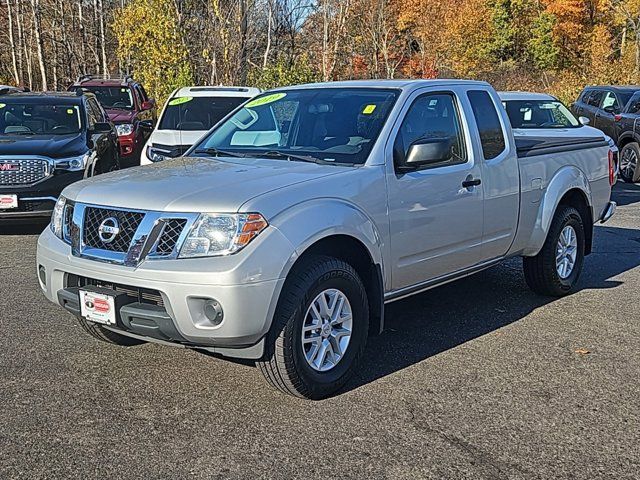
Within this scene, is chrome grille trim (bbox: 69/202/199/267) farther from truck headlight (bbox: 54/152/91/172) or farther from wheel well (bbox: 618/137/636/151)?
wheel well (bbox: 618/137/636/151)

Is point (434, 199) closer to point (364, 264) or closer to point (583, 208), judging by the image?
point (364, 264)

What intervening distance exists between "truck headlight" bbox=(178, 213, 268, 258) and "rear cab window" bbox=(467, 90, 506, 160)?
2.34 meters

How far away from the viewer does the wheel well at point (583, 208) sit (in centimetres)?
658


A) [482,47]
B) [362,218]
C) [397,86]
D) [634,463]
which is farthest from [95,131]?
[482,47]

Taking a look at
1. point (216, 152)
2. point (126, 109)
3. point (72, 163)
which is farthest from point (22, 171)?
point (126, 109)

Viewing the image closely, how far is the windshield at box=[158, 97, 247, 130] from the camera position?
1127cm

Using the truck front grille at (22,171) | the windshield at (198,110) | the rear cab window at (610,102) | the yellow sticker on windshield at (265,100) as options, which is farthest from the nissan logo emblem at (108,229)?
the rear cab window at (610,102)

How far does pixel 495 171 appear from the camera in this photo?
550 centimetres

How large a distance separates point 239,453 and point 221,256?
96 centimetres

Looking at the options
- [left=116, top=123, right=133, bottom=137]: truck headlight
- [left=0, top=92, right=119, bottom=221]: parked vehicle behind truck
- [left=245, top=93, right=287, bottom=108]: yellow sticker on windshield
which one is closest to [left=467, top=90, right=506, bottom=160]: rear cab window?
[left=245, top=93, right=287, bottom=108]: yellow sticker on windshield

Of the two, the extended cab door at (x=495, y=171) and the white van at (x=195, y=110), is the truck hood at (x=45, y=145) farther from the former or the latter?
the extended cab door at (x=495, y=171)

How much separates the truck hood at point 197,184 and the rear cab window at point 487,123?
58.8 inches

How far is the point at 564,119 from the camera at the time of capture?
12820mm

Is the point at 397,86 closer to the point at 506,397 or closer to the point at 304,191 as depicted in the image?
the point at 304,191
